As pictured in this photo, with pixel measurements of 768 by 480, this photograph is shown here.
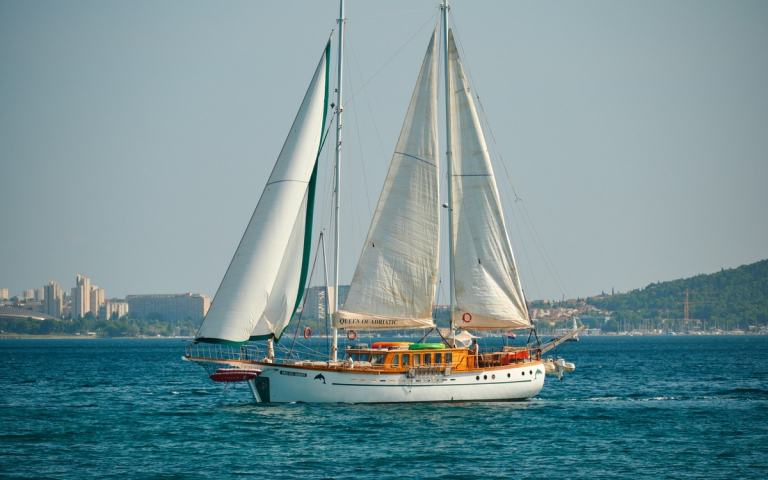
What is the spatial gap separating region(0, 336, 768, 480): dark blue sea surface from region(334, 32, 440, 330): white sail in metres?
4.56

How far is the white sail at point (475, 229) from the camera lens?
42719 mm

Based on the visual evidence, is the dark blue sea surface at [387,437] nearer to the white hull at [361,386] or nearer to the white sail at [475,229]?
the white hull at [361,386]

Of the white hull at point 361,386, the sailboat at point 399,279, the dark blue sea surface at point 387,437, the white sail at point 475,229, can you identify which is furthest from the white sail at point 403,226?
the dark blue sea surface at point 387,437

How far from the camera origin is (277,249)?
39.4 metres

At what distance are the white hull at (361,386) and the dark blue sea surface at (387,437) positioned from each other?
51cm

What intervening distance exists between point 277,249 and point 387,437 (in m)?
10.5

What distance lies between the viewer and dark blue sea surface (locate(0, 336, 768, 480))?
28188mm

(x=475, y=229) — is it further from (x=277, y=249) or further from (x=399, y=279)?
(x=277, y=249)

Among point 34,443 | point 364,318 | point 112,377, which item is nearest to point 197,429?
point 34,443

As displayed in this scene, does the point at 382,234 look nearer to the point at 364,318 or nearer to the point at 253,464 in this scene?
the point at 364,318

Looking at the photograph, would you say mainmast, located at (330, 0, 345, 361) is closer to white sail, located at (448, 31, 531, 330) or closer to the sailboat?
the sailboat

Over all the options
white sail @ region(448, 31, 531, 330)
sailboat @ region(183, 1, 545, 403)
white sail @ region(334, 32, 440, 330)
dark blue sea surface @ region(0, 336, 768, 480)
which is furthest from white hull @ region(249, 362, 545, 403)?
white sail @ region(448, 31, 531, 330)

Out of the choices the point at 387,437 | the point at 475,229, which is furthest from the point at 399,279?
the point at 387,437

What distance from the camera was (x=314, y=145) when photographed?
4062 cm
